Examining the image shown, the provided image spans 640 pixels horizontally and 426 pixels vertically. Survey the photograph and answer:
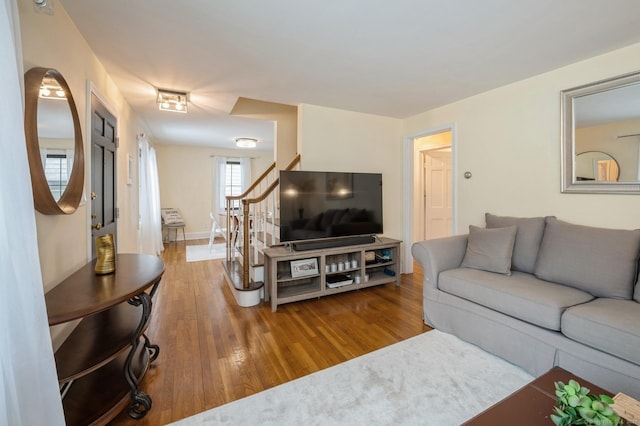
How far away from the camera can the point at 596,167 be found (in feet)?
7.59

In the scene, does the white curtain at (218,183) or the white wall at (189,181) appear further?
the white curtain at (218,183)

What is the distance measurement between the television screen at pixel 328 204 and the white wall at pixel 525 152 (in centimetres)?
109

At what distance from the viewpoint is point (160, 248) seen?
577 centimetres

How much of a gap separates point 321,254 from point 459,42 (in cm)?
233

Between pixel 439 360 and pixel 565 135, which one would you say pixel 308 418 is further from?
pixel 565 135

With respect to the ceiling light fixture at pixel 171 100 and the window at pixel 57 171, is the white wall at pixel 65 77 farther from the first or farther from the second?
the ceiling light fixture at pixel 171 100

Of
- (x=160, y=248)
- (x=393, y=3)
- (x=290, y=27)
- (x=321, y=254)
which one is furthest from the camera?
(x=160, y=248)

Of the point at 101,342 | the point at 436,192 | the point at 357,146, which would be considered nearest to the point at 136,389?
the point at 101,342

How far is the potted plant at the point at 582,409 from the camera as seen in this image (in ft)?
2.52

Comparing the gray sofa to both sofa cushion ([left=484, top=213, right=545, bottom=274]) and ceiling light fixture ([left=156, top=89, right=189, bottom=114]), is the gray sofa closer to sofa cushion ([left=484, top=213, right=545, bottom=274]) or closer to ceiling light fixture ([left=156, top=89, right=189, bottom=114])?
sofa cushion ([left=484, top=213, right=545, bottom=274])

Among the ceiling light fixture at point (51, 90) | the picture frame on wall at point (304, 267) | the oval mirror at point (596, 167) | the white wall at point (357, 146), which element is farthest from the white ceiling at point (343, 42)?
the picture frame on wall at point (304, 267)

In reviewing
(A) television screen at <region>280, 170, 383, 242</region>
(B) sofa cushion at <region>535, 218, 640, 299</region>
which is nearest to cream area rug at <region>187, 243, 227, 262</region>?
(A) television screen at <region>280, 170, 383, 242</region>

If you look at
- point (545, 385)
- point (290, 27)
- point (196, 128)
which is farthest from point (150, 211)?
point (545, 385)

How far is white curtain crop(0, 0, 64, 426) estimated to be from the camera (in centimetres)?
87
